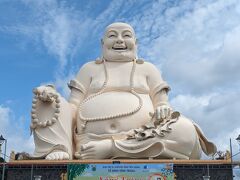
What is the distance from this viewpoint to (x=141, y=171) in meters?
7.52

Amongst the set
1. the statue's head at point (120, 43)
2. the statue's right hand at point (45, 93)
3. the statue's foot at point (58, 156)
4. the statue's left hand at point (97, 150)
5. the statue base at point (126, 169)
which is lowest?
the statue base at point (126, 169)

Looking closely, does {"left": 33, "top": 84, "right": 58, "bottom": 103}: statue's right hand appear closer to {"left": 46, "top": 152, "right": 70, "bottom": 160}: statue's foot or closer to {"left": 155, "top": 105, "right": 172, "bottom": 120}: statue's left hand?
{"left": 46, "top": 152, "right": 70, "bottom": 160}: statue's foot

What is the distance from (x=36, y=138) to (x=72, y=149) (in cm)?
75

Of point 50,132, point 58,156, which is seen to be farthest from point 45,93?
point 58,156

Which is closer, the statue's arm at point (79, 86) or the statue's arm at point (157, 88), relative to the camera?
the statue's arm at point (157, 88)

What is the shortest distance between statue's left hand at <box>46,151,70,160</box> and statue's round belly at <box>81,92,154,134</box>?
829 millimetres

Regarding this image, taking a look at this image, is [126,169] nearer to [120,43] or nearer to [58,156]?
[58,156]

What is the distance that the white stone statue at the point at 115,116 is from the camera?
8.14 metres

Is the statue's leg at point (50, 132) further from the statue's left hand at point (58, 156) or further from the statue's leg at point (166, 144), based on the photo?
the statue's leg at point (166, 144)

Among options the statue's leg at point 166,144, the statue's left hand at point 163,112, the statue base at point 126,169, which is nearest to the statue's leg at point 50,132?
the statue base at point 126,169

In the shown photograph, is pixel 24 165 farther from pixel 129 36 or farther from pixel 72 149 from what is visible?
pixel 129 36

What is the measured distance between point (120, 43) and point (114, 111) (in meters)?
1.87

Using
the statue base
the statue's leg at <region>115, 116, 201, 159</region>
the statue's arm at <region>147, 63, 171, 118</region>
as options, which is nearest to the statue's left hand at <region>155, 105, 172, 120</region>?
the statue's leg at <region>115, 116, 201, 159</region>

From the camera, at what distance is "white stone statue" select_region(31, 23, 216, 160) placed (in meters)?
8.14
